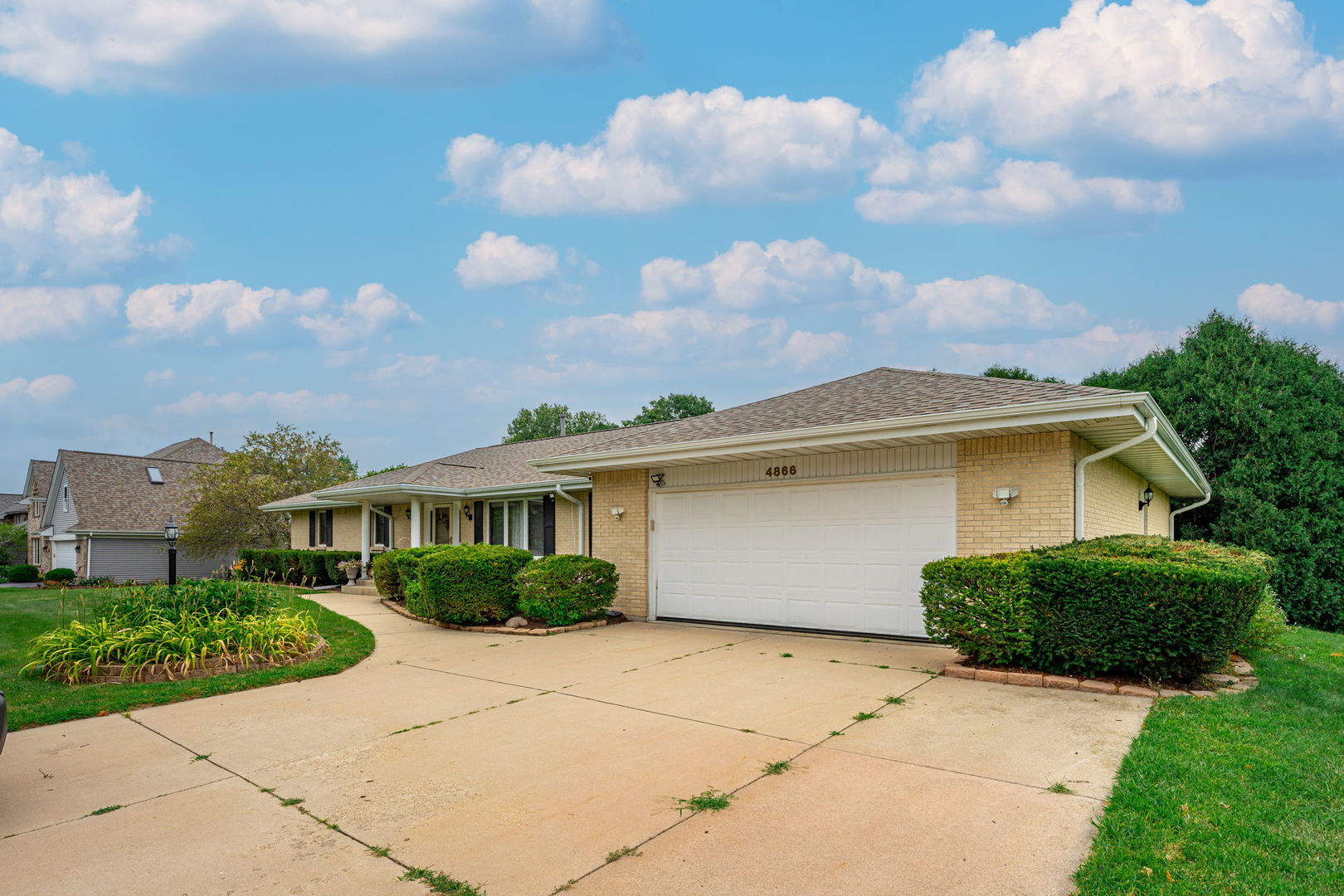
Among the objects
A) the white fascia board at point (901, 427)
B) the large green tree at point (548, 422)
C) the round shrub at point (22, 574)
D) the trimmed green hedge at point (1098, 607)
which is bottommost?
the round shrub at point (22, 574)

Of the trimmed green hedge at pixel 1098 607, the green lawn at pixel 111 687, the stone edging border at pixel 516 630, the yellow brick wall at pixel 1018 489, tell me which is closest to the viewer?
the trimmed green hedge at pixel 1098 607

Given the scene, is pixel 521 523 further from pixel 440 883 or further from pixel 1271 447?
pixel 1271 447

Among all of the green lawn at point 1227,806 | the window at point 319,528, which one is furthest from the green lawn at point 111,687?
the window at point 319,528

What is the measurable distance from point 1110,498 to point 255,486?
27.6 meters

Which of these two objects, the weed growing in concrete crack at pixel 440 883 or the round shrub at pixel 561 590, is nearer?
the weed growing in concrete crack at pixel 440 883

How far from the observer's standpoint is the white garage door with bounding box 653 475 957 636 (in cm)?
959

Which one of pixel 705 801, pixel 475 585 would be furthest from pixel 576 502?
pixel 705 801

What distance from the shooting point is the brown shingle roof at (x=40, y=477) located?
123 ft

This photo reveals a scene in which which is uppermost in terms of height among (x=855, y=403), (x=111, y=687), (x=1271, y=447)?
(x=855, y=403)

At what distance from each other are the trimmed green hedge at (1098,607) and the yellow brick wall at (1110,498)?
137cm

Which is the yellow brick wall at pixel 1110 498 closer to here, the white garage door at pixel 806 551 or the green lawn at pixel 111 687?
the white garage door at pixel 806 551

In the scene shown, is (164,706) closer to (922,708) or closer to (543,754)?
(543,754)

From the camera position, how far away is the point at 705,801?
410cm

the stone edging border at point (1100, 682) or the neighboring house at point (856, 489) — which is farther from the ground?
the neighboring house at point (856, 489)
